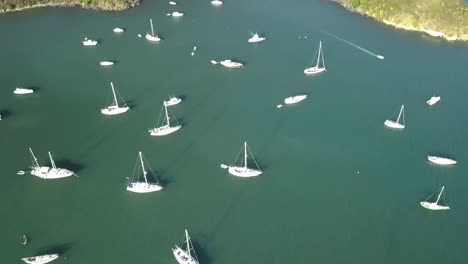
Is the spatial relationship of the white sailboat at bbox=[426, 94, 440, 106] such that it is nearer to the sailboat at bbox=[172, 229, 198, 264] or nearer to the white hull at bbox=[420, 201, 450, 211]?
the white hull at bbox=[420, 201, 450, 211]

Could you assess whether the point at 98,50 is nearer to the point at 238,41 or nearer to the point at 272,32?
the point at 238,41

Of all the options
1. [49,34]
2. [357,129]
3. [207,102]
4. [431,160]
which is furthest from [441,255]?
[49,34]

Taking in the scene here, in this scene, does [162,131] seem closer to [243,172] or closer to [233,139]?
[233,139]

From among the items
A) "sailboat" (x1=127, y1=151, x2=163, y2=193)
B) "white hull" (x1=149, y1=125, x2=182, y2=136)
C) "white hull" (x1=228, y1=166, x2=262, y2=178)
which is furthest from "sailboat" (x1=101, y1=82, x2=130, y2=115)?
"white hull" (x1=228, y1=166, x2=262, y2=178)

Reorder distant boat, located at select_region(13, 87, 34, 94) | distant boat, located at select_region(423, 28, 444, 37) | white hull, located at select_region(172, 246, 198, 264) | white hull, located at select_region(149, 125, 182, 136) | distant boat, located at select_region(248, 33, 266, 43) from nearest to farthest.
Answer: white hull, located at select_region(172, 246, 198, 264) < white hull, located at select_region(149, 125, 182, 136) < distant boat, located at select_region(13, 87, 34, 94) < distant boat, located at select_region(248, 33, 266, 43) < distant boat, located at select_region(423, 28, 444, 37)

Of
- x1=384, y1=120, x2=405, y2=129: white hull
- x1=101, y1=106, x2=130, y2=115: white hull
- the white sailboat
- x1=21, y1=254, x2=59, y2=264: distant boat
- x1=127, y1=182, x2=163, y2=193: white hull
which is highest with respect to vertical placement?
the white sailboat

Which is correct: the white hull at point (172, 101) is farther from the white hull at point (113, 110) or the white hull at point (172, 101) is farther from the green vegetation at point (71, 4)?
the green vegetation at point (71, 4)
